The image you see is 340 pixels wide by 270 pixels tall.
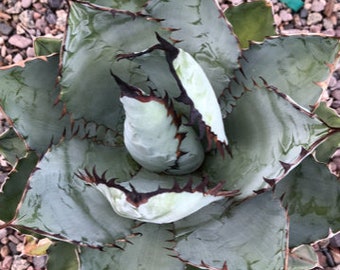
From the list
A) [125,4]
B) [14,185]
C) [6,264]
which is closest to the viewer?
[125,4]

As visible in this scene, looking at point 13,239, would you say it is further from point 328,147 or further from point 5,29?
point 328,147

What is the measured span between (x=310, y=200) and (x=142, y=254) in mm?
301

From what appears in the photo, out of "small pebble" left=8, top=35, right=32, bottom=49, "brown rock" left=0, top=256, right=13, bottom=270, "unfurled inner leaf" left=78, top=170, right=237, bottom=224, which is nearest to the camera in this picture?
"unfurled inner leaf" left=78, top=170, right=237, bottom=224

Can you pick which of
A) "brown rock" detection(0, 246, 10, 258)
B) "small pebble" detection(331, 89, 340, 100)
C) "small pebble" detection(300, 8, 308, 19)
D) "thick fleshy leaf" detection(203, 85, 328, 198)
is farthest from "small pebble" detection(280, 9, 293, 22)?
"brown rock" detection(0, 246, 10, 258)

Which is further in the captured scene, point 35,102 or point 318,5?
point 318,5

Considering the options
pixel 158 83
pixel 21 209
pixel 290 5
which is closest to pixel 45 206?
pixel 21 209

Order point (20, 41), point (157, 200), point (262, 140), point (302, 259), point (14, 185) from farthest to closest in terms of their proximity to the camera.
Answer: point (20, 41) < point (302, 259) < point (14, 185) < point (262, 140) < point (157, 200)

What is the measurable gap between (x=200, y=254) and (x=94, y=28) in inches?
14.7

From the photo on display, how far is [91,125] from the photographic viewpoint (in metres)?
0.98

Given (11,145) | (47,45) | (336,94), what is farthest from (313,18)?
(11,145)

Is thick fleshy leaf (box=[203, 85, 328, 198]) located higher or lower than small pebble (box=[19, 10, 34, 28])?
higher

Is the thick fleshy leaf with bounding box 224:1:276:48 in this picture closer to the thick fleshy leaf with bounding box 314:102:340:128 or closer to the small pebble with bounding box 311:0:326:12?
the thick fleshy leaf with bounding box 314:102:340:128

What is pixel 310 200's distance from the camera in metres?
1.00

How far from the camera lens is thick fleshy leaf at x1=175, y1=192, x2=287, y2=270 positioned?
33.3 inches
